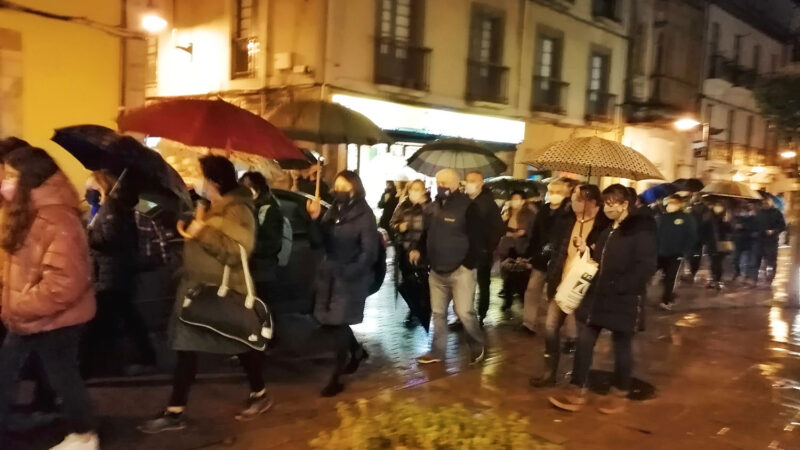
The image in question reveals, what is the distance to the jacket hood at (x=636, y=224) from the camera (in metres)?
5.57

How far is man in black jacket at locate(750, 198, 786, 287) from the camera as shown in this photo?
1393cm

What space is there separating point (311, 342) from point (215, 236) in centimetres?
300

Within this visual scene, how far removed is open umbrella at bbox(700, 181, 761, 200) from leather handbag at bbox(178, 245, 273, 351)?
10.2 m

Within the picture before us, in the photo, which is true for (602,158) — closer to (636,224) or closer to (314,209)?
(636,224)

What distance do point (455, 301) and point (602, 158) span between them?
6.54 feet

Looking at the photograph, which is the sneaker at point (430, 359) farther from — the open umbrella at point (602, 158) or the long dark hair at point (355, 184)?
the open umbrella at point (602, 158)

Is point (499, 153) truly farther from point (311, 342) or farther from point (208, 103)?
point (208, 103)

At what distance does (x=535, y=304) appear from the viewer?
8.20 m

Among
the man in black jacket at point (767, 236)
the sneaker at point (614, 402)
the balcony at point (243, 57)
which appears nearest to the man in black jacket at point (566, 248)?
the sneaker at point (614, 402)

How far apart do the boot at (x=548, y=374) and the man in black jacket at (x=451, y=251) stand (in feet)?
2.43

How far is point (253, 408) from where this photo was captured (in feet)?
17.0

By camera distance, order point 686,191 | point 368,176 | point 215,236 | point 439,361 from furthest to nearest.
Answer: point 368,176, point 686,191, point 439,361, point 215,236

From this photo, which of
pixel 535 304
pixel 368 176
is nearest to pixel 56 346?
pixel 535 304

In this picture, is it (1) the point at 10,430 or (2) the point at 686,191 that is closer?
(1) the point at 10,430
